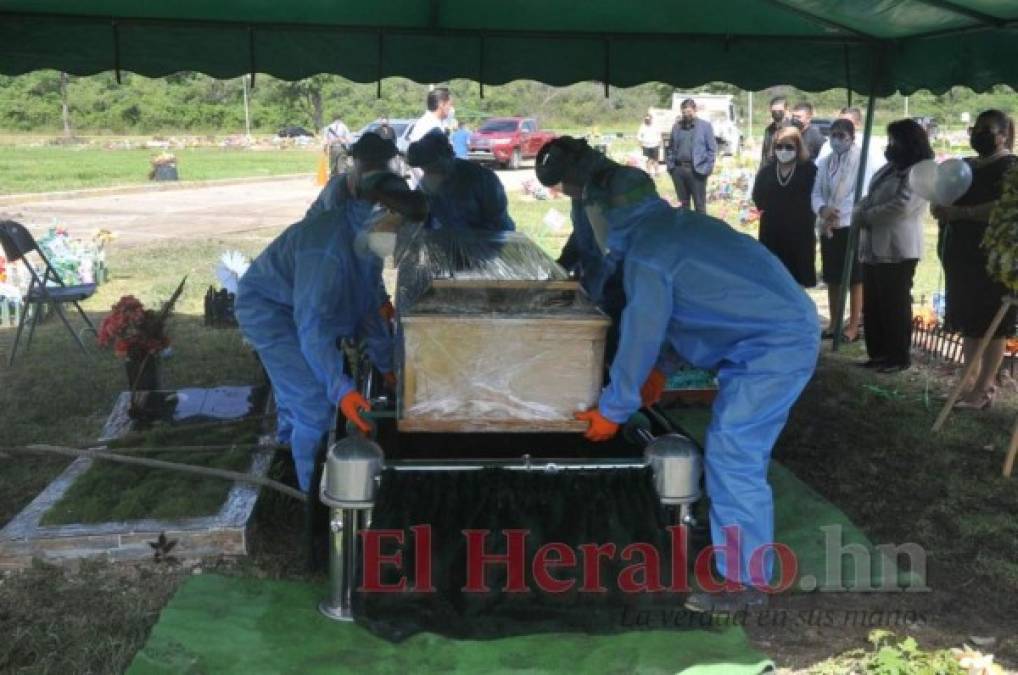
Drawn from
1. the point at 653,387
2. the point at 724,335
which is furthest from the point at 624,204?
the point at 653,387

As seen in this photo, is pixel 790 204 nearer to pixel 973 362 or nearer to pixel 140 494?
pixel 973 362

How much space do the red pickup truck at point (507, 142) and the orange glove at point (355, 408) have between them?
2040 centimetres

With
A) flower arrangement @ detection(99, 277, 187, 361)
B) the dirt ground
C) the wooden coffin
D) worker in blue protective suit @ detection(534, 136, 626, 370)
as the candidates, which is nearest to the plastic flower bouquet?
flower arrangement @ detection(99, 277, 187, 361)

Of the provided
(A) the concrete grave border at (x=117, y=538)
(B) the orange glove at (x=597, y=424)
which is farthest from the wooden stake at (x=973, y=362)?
(A) the concrete grave border at (x=117, y=538)

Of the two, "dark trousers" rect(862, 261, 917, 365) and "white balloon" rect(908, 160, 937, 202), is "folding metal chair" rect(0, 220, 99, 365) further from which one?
"white balloon" rect(908, 160, 937, 202)

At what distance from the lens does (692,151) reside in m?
11.5

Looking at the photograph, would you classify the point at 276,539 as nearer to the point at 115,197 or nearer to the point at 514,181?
the point at 115,197

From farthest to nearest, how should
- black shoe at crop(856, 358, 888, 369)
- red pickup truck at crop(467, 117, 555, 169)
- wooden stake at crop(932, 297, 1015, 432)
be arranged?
1. red pickup truck at crop(467, 117, 555, 169)
2. black shoe at crop(856, 358, 888, 369)
3. wooden stake at crop(932, 297, 1015, 432)

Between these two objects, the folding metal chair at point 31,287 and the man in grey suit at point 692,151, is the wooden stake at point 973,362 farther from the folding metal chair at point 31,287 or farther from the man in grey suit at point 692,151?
the man in grey suit at point 692,151

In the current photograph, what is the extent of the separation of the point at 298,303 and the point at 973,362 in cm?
366

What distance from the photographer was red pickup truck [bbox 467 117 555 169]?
23812mm

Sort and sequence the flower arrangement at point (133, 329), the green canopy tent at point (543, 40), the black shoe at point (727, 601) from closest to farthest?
1. the black shoe at point (727, 601)
2. the green canopy tent at point (543, 40)
3. the flower arrangement at point (133, 329)

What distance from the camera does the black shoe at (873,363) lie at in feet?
21.6

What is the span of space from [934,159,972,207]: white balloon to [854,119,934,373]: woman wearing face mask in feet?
2.05
